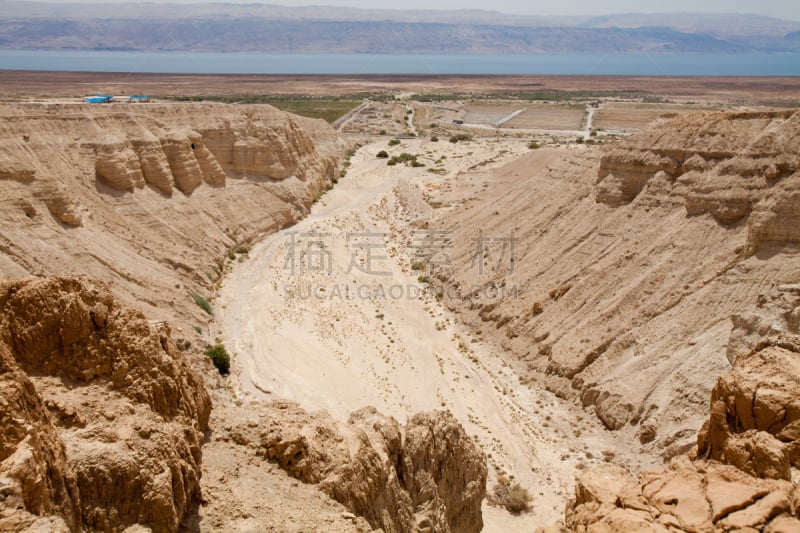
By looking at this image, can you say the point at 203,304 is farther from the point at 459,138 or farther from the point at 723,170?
the point at 459,138

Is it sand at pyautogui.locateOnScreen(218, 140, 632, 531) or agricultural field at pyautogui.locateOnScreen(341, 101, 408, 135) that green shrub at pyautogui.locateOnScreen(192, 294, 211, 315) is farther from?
agricultural field at pyautogui.locateOnScreen(341, 101, 408, 135)

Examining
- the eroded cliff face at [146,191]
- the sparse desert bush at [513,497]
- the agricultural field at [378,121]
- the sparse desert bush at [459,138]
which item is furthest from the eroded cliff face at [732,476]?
the agricultural field at [378,121]

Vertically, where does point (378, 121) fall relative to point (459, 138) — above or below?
above

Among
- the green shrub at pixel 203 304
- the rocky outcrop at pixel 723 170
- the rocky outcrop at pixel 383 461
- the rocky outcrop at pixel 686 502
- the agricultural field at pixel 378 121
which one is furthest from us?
the agricultural field at pixel 378 121

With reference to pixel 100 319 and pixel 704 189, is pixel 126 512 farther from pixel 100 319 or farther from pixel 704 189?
pixel 704 189

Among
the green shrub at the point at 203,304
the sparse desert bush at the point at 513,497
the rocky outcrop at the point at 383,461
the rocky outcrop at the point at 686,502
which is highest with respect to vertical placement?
the rocky outcrop at the point at 686,502

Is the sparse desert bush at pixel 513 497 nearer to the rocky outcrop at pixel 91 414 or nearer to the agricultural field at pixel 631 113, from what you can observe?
the rocky outcrop at pixel 91 414

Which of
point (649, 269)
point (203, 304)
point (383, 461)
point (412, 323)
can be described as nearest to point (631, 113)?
point (412, 323)
